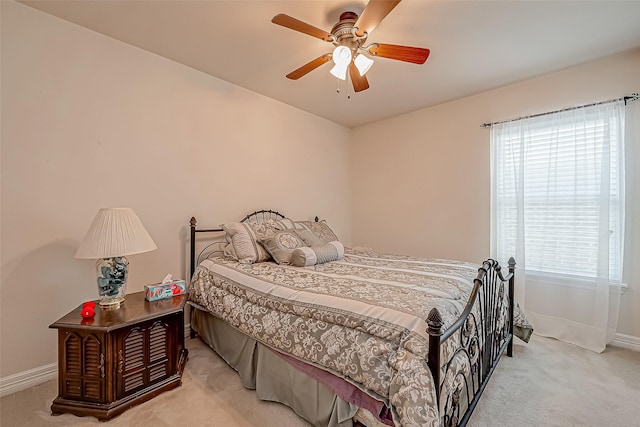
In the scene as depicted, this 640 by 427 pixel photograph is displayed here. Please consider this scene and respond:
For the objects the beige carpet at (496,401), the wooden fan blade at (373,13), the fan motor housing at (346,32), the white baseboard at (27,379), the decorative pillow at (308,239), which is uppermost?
the fan motor housing at (346,32)

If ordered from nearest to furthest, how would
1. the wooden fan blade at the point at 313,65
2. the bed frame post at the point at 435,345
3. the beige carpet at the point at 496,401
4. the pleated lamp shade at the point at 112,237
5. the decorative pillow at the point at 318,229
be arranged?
1. the bed frame post at the point at 435,345
2. the beige carpet at the point at 496,401
3. the pleated lamp shade at the point at 112,237
4. the wooden fan blade at the point at 313,65
5. the decorative pillow at the point at 318,229

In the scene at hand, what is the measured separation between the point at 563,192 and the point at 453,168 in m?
1.11

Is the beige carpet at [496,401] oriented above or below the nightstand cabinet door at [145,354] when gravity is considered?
below

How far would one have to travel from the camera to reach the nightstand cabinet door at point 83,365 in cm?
163

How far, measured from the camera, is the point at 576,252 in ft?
8.66

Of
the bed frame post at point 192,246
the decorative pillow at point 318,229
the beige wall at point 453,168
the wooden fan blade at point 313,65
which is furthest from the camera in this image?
the decorative pillow at point 318,229

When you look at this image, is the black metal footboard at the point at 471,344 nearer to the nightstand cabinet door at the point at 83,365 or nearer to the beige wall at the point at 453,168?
the beige wall at the point at 453,168

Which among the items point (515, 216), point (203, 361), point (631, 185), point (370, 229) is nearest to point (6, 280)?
point (203, 361)

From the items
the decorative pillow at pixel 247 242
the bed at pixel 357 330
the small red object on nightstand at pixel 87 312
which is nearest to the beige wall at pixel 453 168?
the bed at pixel 357 330

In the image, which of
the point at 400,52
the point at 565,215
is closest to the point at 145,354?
the point at 400,52

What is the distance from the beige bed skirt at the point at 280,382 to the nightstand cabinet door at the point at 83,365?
789 millimetres

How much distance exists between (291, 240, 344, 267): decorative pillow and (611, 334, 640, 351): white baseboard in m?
2.58

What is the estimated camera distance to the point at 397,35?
86.5 inches

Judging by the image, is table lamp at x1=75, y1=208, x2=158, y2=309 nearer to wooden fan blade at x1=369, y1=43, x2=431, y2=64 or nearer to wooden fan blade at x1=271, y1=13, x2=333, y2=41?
wooden fan blade at x1=271, y1=13, x2=333, y2=41
